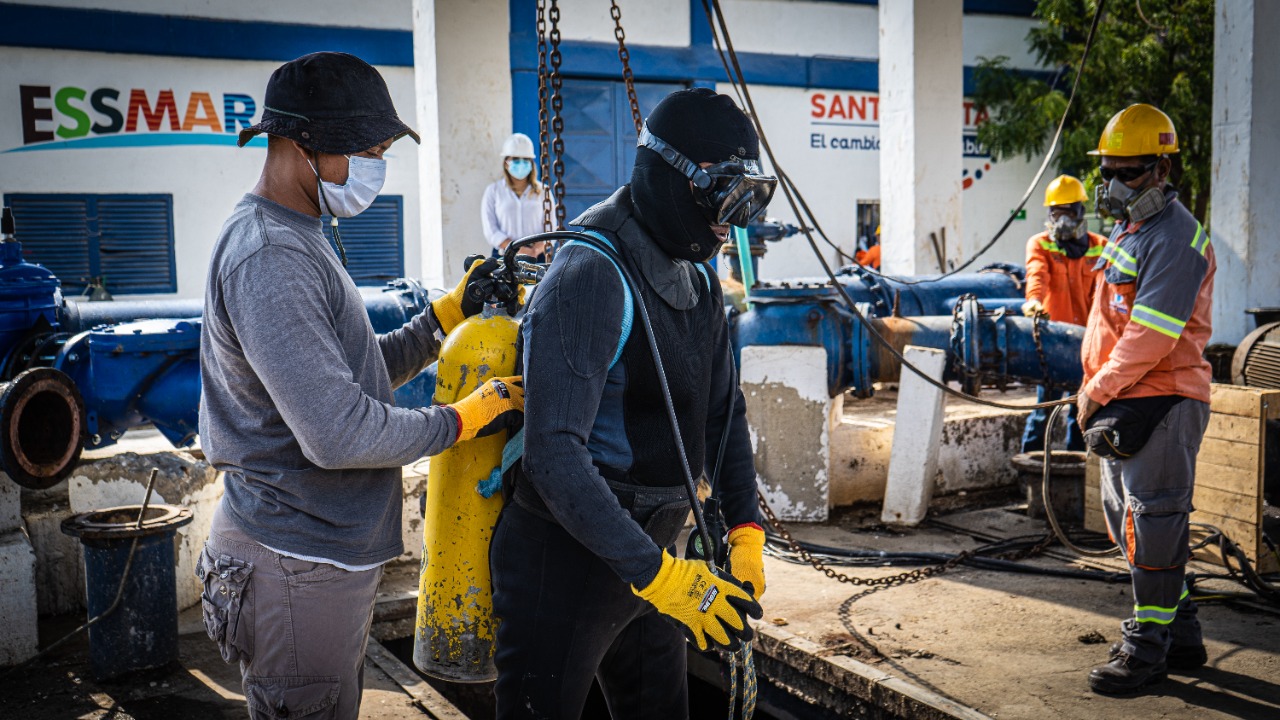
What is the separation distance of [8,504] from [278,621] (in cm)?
312

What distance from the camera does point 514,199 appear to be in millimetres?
8539

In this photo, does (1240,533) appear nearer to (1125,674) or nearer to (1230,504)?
(1230,504)

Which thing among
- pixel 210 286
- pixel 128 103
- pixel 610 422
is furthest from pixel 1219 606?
pixel 128 103

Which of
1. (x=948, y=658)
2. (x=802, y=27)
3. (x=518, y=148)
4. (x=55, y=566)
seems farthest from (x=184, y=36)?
(x=948, y=658)

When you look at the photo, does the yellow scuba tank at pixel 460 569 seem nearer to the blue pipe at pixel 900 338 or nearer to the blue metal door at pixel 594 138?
the blue pipe at pixel 900 338

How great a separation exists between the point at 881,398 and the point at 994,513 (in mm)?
4024

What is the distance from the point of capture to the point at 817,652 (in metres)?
4.42

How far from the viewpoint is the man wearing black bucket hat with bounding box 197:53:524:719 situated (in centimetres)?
214

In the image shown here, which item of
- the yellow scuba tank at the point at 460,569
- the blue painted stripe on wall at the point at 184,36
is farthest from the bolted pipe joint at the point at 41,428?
the blue painted stripe on wall at the point at 184,36

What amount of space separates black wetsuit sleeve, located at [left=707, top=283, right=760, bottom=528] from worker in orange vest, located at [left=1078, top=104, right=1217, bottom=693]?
6.26 feet

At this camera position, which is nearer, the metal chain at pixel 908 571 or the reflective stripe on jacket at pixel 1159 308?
the reflective stripe on jacket at pixel 1159 308

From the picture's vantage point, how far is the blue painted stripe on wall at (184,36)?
10922mm

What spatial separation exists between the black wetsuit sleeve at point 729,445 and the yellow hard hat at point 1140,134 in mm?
2274

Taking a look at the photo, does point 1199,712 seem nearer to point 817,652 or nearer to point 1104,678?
point 1104,678
